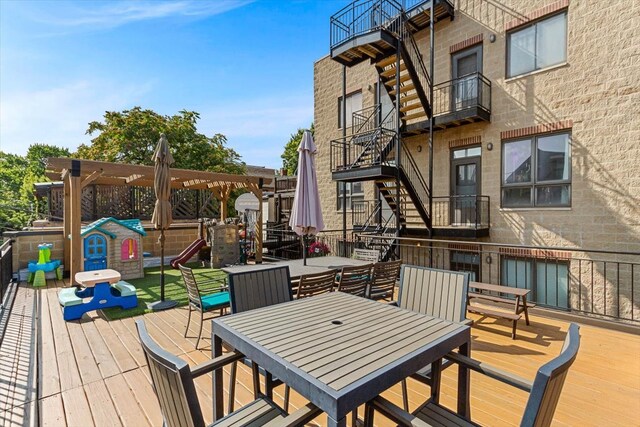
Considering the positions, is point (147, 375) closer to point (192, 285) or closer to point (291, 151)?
point (192, 285)

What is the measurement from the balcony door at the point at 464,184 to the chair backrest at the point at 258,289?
21.8 feet

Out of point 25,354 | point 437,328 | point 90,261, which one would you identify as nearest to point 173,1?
point 90,261

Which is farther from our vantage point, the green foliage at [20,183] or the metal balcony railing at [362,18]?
the green foliage at [20,183]

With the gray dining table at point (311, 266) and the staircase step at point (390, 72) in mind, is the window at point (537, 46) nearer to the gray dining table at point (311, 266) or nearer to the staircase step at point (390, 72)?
the staircase step at point (390, 72)

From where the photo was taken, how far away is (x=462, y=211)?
8625mm

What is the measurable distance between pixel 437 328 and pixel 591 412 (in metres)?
1.73

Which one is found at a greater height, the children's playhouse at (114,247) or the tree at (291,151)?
the tree at (291,151)

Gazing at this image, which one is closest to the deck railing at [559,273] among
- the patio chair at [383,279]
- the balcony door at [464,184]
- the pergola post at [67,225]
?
the balcony door at [464,184]

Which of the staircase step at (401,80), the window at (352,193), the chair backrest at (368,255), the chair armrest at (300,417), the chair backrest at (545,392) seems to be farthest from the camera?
the window at (352,193)

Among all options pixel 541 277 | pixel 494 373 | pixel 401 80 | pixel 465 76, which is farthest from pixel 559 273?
pixel 494 373

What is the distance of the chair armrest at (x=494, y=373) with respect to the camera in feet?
5.23

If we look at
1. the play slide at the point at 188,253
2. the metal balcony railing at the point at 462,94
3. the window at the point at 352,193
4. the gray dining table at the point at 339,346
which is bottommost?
the play slide at the point at 188,253

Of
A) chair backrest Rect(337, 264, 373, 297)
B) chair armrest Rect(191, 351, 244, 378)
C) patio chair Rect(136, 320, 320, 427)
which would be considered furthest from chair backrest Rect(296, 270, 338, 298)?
patio chair Rect(136, 320, 320, 427)

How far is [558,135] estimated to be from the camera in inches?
281
